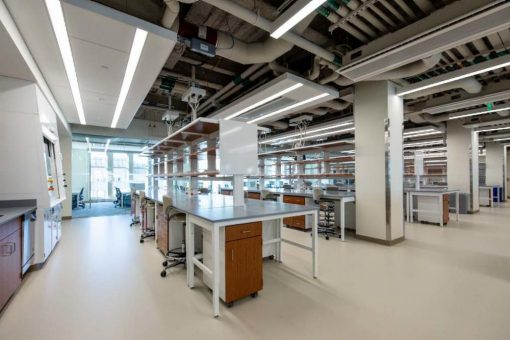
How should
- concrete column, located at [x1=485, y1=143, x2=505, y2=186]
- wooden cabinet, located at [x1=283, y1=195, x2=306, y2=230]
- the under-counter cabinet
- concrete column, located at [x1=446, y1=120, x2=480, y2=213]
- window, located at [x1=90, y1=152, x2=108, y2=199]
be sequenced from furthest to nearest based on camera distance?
1. concrete column, located at [x1=485, y1=143, x2=505, y2=186]
2. window, located at [x1=90, y1=152, x2=108, y2=199]
3. concrete column, located at [x1=446, y1=120, x2=480, y2=213]
4. wooden cabinet, located at [x1=283, y1=195, x2=306, y2=230]
5. the under-counter cabinet

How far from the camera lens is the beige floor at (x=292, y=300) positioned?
1.96 metres

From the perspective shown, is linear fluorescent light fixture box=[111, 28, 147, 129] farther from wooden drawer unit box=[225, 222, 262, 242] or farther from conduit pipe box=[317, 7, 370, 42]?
wooden drawer unit box=[225, 222, 262, 242]

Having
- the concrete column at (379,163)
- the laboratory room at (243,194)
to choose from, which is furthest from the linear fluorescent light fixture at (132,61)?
the concrete column at (379,163)

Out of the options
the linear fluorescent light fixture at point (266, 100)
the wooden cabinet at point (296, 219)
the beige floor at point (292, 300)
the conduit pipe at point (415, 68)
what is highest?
the conduit pipe at point (415, 68)

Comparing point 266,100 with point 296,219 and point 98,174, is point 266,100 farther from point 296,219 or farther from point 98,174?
point 98,174

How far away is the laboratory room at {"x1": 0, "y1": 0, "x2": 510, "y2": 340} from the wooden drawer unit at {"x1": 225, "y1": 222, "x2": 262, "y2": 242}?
0.02 metres

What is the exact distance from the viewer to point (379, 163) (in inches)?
177

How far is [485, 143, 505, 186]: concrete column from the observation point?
36.8 feet

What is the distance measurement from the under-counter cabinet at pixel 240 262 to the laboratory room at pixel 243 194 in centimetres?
1

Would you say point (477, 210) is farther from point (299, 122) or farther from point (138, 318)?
point (138, 318)

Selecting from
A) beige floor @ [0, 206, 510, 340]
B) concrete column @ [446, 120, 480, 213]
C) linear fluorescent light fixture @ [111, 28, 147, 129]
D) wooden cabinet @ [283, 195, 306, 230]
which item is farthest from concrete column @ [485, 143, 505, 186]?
linear fluorescent light fixture @ [111, 28, 147, 129]

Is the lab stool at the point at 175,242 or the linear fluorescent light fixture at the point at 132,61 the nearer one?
the linear fluorescent light fixture at the point at 132,61

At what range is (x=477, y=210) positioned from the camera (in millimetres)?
8117

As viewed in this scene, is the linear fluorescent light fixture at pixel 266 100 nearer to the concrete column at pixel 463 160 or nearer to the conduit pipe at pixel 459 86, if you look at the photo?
the conduit pipe at pixel 459 86
